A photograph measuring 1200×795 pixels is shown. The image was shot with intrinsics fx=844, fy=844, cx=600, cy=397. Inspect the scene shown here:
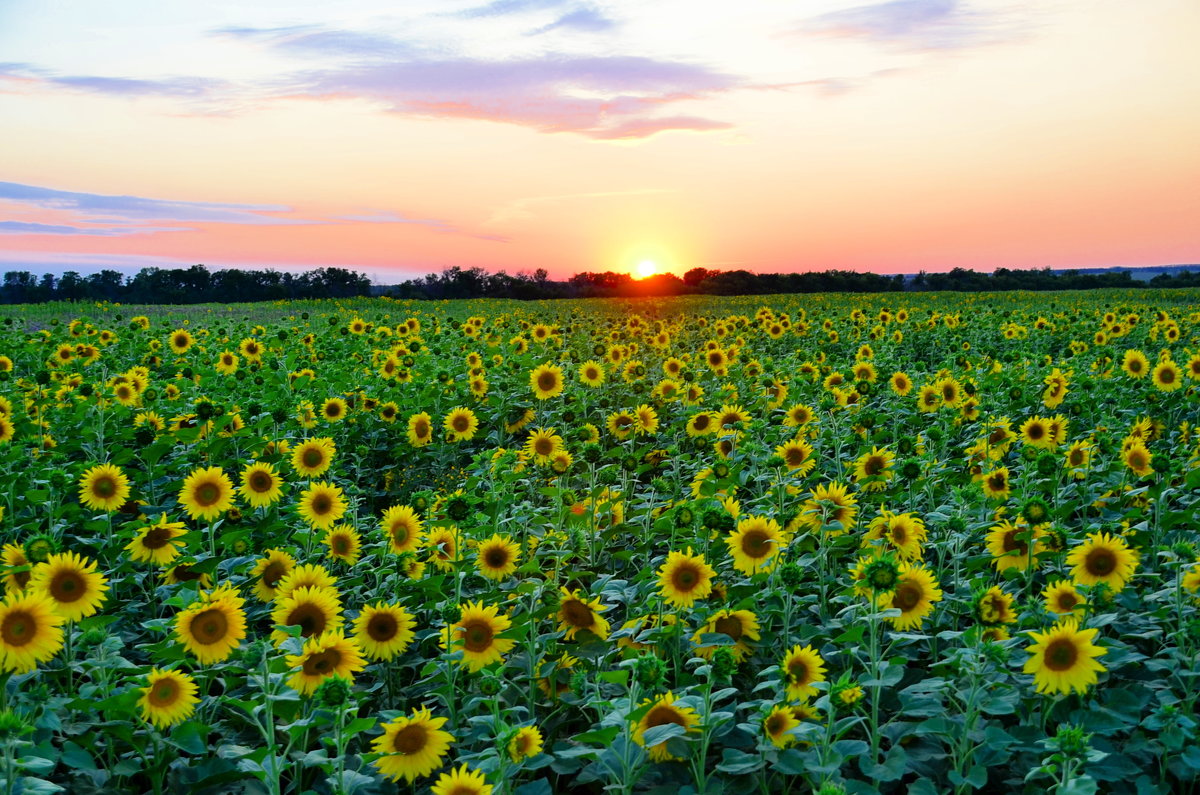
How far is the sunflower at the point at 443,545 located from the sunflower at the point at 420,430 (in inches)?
111

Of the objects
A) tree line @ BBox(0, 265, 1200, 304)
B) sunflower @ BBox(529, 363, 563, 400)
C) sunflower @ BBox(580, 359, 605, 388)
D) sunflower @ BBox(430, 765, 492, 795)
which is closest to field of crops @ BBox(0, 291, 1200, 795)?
sunflower @ BBox(430, 765, 492, 795)

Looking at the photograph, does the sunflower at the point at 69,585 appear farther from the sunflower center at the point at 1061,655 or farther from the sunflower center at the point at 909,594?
the sunflower center at the point at 1061,655

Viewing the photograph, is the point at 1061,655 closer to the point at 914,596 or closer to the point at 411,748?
the point at 914,596

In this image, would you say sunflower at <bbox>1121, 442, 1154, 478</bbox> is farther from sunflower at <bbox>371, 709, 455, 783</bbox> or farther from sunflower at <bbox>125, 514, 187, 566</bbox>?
sunflower at <bbox>125, 514, 187, 566</bbox>

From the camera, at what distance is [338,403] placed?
736 centimetres

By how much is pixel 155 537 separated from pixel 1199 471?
523cm

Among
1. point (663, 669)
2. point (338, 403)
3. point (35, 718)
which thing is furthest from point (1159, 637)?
point (338, 403)

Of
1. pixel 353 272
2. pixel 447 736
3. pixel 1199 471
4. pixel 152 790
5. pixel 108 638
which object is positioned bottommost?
pixel 152 790

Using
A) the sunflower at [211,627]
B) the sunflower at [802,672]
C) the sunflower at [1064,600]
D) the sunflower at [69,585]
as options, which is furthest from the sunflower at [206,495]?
the sunflower at [1064,600]

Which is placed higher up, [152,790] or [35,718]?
[35,718]

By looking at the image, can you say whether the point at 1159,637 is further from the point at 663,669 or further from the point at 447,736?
the point at 447,736

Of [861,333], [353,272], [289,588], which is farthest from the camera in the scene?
[353,272]

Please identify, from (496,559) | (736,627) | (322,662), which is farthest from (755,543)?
(322,662)

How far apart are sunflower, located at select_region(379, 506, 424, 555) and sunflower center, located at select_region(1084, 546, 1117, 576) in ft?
9.99
